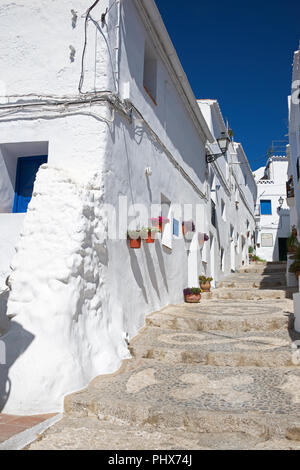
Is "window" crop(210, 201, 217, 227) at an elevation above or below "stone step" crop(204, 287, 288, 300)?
above

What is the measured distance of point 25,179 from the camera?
21.6 feet

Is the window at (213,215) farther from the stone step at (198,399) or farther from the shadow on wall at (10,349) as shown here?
the shadow on wall at (10,349)

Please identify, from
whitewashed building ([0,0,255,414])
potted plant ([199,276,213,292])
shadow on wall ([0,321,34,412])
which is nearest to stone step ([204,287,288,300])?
potted plant ([199,276,213,292])

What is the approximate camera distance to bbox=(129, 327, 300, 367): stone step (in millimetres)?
5094

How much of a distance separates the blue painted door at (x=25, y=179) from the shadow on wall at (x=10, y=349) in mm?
2728

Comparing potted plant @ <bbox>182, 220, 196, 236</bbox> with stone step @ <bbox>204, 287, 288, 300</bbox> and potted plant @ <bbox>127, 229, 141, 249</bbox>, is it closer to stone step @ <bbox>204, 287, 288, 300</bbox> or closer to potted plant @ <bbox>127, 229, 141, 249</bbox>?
stone step @ <bbox>204, 287, 288, 300</bbox>

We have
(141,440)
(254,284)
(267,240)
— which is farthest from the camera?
(267,240)

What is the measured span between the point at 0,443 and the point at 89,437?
2.37 feet

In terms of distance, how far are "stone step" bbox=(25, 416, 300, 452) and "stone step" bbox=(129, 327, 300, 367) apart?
1.81 m

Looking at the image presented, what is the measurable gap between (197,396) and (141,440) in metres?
0.99

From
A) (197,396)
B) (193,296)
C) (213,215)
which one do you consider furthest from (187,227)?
(197,396)

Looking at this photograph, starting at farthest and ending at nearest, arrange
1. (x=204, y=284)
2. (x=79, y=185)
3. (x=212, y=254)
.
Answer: (x=212, y=254) → (x=204, y=284) → (x=79, y=185)

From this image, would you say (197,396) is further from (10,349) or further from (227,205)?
(227,205)
